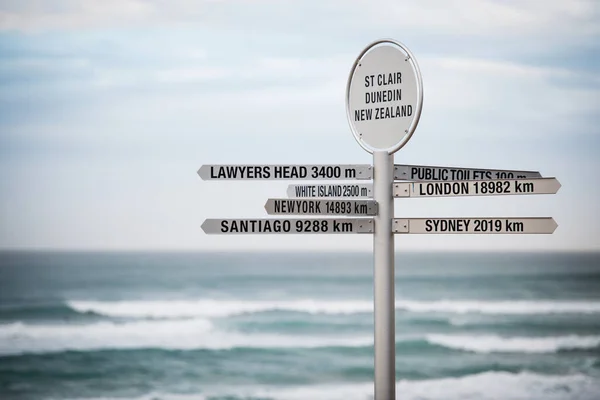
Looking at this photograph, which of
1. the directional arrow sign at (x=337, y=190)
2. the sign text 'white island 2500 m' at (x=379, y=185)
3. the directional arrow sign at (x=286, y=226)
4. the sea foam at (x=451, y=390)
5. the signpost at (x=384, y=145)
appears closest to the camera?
the directional arrow sign at (x=286, y=226)

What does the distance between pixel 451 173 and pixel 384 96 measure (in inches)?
25.3

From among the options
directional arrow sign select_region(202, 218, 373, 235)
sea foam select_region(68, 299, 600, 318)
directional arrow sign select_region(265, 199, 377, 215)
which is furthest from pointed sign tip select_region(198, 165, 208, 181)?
sea foam select_region(68, 299, 600, 318)

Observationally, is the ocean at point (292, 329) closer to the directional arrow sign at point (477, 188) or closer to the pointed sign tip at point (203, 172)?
the directional arrow sign at point (477, 188)

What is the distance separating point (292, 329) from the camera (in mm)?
23016

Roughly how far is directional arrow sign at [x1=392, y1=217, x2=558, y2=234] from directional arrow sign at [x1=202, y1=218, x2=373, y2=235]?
22cm

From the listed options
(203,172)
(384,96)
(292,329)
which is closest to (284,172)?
(203,172)

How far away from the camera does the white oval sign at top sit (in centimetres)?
479

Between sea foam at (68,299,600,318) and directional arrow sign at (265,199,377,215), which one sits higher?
sea foam at (68,299,600,318)

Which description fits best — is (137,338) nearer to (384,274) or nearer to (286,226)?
(384,274)

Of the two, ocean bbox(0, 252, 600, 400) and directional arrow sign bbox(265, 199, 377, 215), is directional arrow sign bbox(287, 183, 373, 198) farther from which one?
ocean bbox(0, 252, 600, 400)

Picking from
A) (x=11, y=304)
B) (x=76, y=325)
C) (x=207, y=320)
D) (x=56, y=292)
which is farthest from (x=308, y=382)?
(x=56, y=292)

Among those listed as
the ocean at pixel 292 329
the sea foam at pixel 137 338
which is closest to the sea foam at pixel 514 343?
the ocean at pixel 292 329

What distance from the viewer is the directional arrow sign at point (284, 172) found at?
15.7 feet

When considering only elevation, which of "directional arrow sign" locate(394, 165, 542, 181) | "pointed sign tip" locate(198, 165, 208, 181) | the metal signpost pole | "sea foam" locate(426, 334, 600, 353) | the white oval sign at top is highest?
"sea foam" locate(426, 334, 600, 353)
